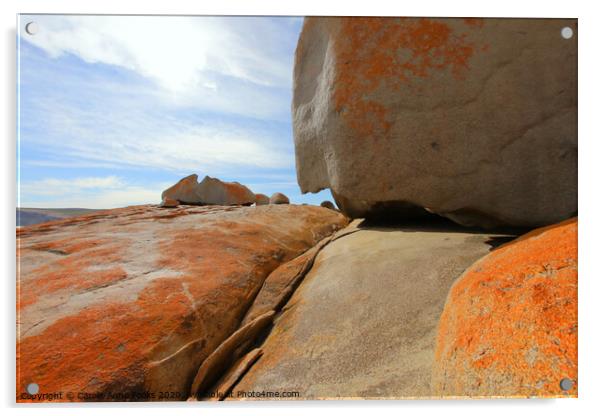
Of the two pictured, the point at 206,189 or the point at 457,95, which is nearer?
the point at 457,95

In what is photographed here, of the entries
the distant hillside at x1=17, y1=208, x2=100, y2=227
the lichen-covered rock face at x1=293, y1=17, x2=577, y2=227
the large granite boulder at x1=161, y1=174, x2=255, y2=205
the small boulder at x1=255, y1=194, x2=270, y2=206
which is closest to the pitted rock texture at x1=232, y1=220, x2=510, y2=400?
the lichen-covered rock face at x1=293, y1=17, x2=577, y2=227

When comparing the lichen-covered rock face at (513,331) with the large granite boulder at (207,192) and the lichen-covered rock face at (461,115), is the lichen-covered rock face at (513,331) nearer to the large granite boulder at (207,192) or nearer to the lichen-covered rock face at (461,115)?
the lichen-covered rock face at (461,115)

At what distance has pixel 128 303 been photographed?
5.65ft

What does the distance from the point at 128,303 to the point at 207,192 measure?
262 inches

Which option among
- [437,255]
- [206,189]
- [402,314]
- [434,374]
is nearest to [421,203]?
[437,255]

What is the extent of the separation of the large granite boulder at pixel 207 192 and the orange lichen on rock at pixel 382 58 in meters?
5.40

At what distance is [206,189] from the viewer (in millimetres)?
8219

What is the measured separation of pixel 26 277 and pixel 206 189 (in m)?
6.41

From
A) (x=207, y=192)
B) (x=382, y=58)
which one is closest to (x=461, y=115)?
(x=382, y=58)

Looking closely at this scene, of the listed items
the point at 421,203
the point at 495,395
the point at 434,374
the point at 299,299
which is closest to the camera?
the point at 495,395

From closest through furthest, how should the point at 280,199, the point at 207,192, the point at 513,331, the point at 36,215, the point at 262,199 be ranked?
the point at 513,331, the point at 36,215, the point at 207,192, the point at 280,199, the point at 262,199

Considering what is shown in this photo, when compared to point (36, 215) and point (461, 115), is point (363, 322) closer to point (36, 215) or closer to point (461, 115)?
point (461, 115)

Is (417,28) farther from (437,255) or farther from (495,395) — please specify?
(495,395)

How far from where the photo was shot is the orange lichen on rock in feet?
8.18
